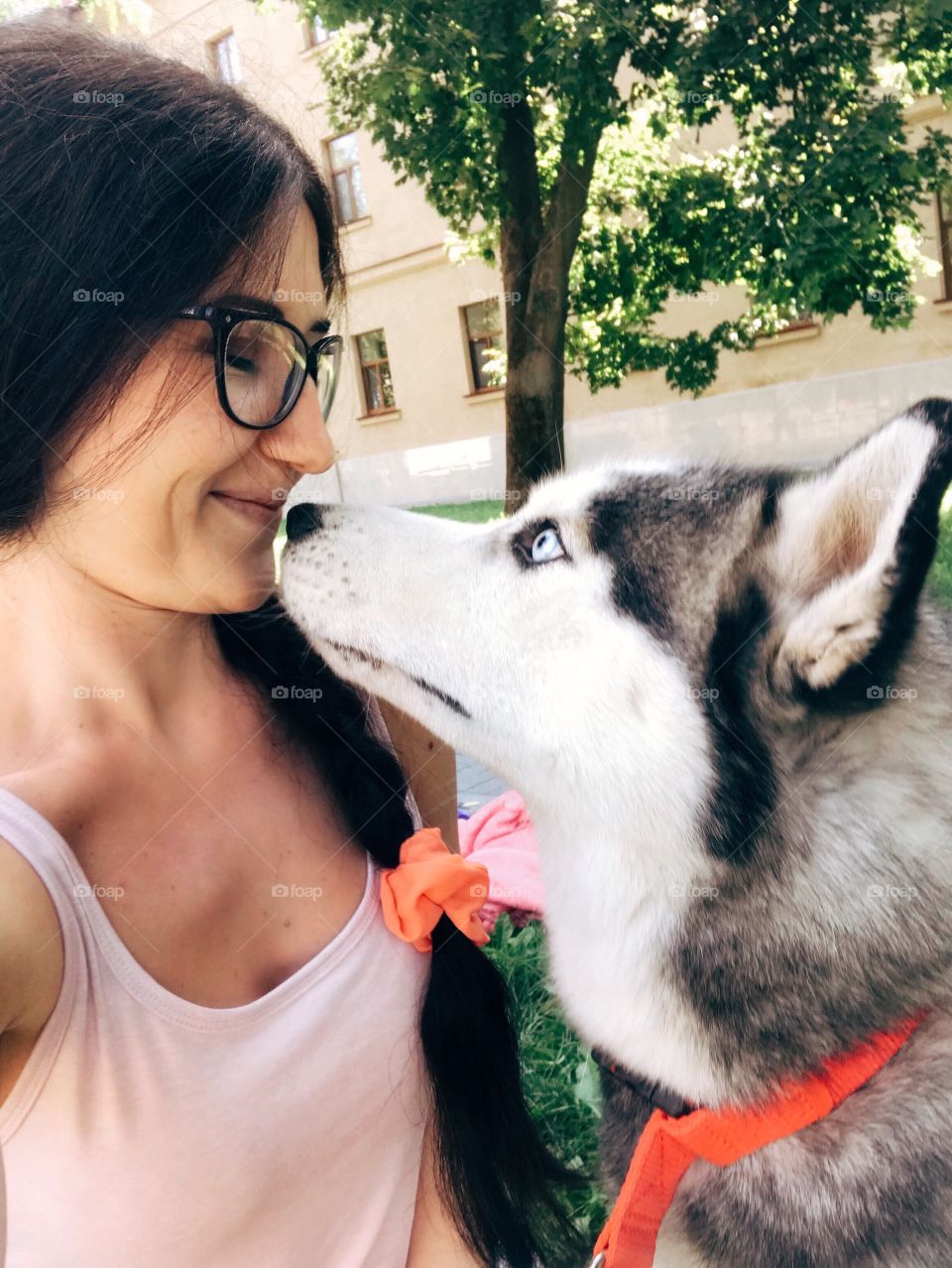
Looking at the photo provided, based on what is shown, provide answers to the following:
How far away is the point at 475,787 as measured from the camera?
4883 mm

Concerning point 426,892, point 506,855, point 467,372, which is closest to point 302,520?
point 426,892

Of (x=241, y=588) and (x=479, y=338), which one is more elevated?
(x=479, y=338)

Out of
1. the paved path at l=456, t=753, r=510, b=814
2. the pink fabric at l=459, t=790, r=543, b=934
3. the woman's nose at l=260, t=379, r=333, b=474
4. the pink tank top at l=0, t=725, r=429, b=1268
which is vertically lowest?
the paved path at l=456, t=753, r=510, b=814

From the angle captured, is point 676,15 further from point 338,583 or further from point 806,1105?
point 806,1105

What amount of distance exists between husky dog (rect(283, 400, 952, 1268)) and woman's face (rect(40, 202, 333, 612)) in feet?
0.79

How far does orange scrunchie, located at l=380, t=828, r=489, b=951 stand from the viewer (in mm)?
1566

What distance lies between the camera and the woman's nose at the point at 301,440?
1531 mm

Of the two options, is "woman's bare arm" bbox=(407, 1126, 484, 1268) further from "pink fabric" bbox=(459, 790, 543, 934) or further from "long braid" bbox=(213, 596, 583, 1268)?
"pink fabric" bbox=(459, 790, 543, 934)

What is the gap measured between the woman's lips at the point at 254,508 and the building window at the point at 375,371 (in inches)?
644

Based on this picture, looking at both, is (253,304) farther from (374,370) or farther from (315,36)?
(374,370)

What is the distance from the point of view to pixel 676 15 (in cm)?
700

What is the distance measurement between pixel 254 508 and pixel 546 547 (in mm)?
515

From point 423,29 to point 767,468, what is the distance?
6.39 m

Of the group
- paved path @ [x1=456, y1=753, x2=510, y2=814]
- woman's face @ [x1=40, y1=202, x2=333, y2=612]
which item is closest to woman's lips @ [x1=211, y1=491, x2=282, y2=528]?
woman's face @ [x1=40, y1=202, x2=333, y2=612]
